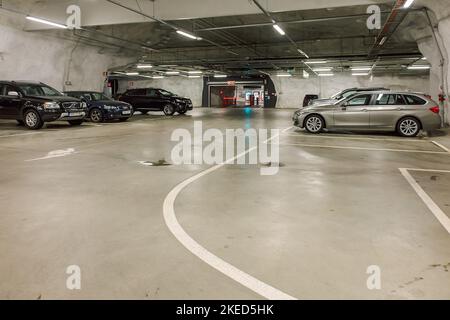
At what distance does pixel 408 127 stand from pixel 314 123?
2.80 m

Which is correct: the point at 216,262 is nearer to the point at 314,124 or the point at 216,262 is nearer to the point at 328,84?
the point at 314,124

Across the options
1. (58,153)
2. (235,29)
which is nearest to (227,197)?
(58,153)

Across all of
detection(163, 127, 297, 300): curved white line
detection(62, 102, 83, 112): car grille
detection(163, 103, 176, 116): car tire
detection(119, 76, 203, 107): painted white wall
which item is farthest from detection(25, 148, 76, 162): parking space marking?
detection(119, 76, 203, 107): painted white wall

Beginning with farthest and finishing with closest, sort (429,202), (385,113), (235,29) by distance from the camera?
(235,29)
(385,113)
(429,202)

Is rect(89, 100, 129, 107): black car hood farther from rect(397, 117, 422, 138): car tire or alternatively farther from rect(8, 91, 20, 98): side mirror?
rect(397, 117, 422, 138): car tire

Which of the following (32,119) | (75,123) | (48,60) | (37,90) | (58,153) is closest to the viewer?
(58,153)

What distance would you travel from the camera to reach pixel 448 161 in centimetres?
702

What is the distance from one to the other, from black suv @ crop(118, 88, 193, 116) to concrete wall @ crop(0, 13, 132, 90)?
2014mm

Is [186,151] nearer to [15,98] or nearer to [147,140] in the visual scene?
[147,140]

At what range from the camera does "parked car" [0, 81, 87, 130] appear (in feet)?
40.3

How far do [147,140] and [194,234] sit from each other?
7021 mm

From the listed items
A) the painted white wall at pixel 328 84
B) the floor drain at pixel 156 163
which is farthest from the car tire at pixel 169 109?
the painted white wall at pixel 328 84

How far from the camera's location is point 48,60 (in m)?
17.4

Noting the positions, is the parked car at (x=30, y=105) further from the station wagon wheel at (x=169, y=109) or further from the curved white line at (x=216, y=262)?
the curved white line at (x=216, y=262)
